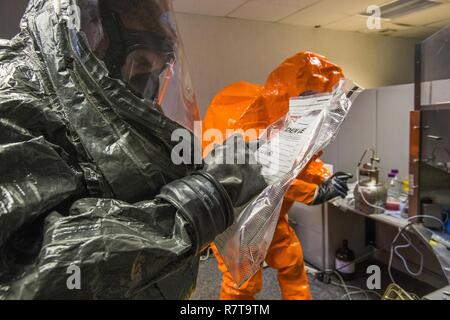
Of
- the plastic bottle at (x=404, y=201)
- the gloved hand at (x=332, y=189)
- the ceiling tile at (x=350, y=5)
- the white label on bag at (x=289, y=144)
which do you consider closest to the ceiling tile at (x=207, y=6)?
the ceiling tile at (x=350, y=5)

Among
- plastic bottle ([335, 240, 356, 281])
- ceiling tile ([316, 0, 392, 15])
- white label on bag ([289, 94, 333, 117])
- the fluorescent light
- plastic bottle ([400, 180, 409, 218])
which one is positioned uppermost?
the fluorescent light

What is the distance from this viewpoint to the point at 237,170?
637 mm

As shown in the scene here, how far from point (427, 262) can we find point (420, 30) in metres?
3.06

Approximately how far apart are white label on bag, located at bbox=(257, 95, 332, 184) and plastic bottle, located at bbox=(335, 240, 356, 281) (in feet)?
6.21

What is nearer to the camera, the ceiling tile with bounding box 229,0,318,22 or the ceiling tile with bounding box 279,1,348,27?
the ceiling tile with bounding box 229,0,318,22

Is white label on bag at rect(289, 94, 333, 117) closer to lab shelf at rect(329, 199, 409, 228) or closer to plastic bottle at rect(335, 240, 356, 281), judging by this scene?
lab shelf at rect(329, 199, 409, 228)

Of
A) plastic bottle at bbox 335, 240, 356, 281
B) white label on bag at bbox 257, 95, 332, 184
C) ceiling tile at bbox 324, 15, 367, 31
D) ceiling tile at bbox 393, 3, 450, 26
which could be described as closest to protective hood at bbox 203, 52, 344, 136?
white label on bag at bbox 257, 95, 332, 184

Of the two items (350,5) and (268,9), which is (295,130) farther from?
(350,5)

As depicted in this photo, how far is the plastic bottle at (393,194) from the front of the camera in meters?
2.01

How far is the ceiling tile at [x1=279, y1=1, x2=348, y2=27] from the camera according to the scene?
2949 mm

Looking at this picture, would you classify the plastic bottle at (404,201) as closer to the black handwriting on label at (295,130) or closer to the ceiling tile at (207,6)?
the black handwriting on label at (295,130)

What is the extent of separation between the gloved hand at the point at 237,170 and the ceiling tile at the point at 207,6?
239cm

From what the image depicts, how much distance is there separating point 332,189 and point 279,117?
55 cm

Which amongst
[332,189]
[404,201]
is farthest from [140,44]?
[404,201]
